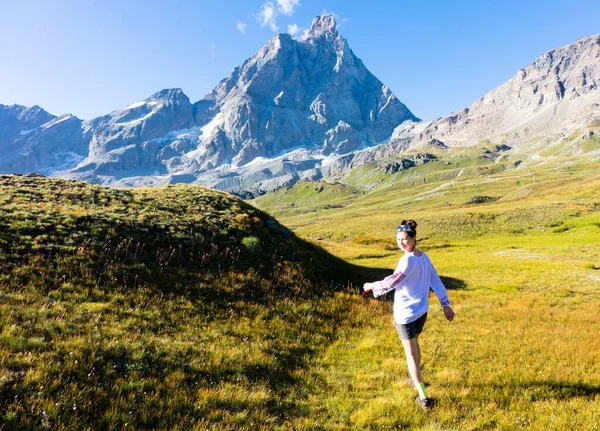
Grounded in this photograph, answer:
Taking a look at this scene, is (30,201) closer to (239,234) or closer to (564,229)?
(239,234)

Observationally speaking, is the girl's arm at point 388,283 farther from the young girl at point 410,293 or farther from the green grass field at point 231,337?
the green grass field at point 231,337

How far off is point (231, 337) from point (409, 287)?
5633 mm

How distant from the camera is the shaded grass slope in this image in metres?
5.61

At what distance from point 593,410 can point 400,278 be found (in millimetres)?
4526

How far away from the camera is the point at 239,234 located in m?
19.7

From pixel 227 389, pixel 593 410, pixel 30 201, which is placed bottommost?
pixel 593 410

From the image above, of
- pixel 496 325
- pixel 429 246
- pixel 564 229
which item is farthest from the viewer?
pixel 564 229

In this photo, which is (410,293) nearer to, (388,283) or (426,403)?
(388,283)

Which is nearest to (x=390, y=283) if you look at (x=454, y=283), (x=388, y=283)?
(x=388, y=283)

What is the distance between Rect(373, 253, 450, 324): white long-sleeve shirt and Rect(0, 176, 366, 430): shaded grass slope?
9.76ft

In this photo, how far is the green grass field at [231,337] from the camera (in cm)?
591

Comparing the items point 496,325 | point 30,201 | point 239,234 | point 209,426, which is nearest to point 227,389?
point 209,426

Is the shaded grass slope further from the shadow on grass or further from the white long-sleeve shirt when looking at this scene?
the shadow on grass

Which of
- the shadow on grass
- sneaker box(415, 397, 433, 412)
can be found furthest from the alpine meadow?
the shadow on grass
